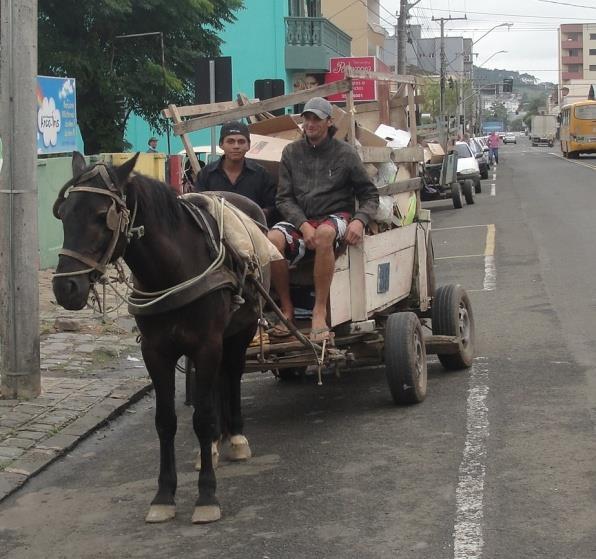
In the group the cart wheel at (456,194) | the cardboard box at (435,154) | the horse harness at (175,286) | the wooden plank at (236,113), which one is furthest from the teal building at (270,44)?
the horse harness at (175,286)

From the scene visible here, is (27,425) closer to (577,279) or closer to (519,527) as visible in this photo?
(519,527)

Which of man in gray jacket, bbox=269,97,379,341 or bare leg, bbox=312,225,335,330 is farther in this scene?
man in gray jacket, bbox=269,97,379,341

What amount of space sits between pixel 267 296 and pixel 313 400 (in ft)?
6.80

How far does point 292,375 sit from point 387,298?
1387mm

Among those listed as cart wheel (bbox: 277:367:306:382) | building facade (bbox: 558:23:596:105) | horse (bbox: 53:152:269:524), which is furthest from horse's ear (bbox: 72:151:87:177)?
building facade (bbox: 558:23:596:105)

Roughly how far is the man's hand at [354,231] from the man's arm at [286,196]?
1.06ft

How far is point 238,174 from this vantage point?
25.8ft

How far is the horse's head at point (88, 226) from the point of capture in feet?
17.2

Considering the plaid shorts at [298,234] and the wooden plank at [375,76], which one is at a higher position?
the wooden plank at [375,76]

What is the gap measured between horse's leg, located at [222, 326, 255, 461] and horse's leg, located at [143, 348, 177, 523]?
976 mm

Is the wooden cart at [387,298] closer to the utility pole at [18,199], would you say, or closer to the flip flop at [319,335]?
the flip flop at [319,335]

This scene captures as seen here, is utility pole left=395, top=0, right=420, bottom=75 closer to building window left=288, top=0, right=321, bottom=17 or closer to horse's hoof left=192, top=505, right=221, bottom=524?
building window left=288, top=0, right=321, bottom=17

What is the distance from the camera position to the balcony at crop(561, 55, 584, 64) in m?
172

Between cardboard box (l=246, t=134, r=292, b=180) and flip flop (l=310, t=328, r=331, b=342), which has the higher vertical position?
cardboard box (l=246, t=134, r=292, b=180)
